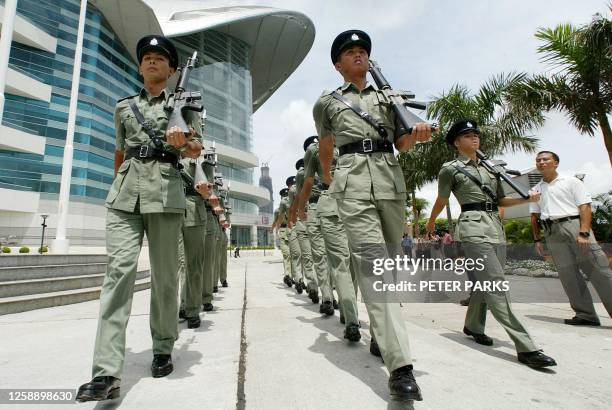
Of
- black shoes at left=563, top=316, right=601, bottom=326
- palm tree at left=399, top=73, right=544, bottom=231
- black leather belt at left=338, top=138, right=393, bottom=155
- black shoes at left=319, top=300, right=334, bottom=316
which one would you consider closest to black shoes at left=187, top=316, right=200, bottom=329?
black shoes at left=319, top=300, right=334, bottom=316

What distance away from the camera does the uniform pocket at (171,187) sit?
7.56 ft

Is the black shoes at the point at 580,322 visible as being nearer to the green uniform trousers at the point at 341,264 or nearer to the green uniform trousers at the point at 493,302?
the green uniform trousers at the point at 493,302

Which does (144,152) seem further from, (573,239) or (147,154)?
(573,239)

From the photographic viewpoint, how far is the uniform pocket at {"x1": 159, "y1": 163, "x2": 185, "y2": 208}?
230cm

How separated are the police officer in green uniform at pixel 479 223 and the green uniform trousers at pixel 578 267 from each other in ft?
4.47

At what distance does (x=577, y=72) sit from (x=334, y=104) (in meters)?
9.59

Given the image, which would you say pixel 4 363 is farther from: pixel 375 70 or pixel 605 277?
pixel 605 277

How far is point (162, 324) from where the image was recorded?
92.1 inches

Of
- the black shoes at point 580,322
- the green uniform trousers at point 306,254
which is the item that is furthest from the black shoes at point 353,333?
the black shoes at point 580,322

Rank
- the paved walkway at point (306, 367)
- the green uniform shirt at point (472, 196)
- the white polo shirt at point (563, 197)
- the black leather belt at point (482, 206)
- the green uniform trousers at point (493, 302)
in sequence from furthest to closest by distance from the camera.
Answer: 1. the white polo shirt at point (563, 197)
2. the black leather belt at point (482, 206)
3. the green uniform shirt at point (472, 196)
4. the green uniform trousers at point (493, 302)
5. the paved walkway at point (306, 367)

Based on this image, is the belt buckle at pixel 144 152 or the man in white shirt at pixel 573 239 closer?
the belt buckle at pixel 144 152

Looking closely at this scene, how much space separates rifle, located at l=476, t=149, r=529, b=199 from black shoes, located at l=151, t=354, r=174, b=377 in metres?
3.27

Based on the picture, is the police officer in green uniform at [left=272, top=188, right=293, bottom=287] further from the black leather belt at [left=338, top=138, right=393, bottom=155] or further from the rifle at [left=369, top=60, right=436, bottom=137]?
the black leather belt at [left=338, top=138, right=393, bottom=155]

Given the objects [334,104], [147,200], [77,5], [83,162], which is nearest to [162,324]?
[147,200]
